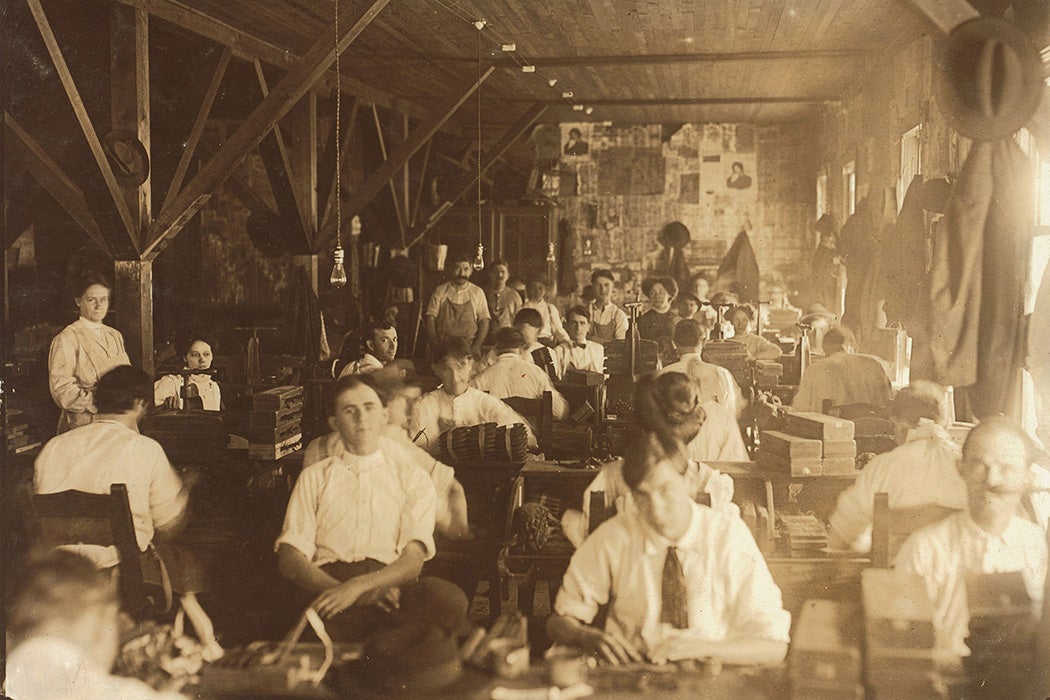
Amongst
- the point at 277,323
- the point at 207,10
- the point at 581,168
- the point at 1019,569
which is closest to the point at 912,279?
the point at 1019,569

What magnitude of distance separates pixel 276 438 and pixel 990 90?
454 cm

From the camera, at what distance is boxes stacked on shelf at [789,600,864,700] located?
5156 millimetres

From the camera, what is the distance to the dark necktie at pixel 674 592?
503 centimetres

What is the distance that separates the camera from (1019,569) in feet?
16.9

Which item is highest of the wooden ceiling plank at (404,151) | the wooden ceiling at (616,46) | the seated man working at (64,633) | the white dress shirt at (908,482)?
the wooden ceiling at (616,46)

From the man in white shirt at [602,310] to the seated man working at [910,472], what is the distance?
274 cm

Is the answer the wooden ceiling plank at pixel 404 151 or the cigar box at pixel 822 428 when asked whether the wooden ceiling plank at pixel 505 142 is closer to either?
the wooden ceiling plank at pixel 404 151

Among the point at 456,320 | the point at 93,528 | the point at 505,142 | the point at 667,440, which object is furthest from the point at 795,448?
the point at 93,528

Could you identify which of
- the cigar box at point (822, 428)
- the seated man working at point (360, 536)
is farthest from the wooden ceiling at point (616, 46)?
the seated man working at point (360, 536)

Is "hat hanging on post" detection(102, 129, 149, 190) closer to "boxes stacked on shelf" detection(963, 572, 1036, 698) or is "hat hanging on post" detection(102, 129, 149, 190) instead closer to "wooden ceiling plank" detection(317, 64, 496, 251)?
"wooden ceiling plank" detection(317, 64, 496, 251)

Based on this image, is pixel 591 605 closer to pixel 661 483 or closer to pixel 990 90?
pixel 661 483

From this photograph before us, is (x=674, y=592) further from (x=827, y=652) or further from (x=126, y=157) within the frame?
(x=126, y=157)

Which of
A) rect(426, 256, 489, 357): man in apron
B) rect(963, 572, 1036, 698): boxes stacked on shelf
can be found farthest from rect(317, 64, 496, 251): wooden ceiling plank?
rect(963, 572, 1036, 698): boxes stacked on shelf

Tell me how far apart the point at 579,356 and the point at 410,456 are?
7.14 feet
